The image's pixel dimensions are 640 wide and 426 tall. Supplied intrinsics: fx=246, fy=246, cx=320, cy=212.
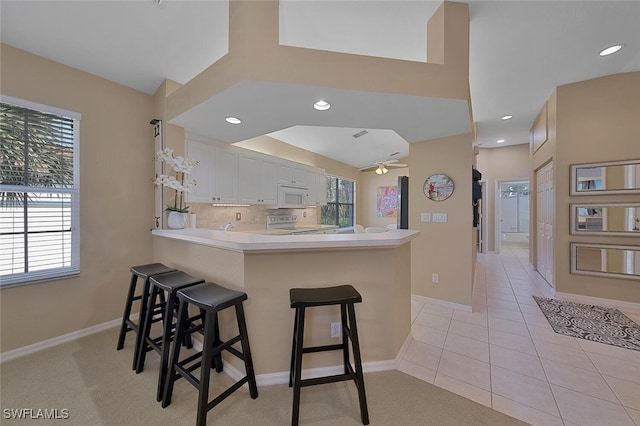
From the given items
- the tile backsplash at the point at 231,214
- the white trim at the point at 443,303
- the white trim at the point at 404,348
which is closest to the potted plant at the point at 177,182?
the tile backsplash at the point at 231,214

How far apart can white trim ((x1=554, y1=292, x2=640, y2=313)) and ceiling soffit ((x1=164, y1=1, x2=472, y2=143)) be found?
3024 mm

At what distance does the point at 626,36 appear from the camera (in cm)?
246

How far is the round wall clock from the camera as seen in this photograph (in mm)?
3211

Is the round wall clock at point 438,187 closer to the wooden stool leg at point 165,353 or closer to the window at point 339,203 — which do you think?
the wooden stool leg at point 165,353

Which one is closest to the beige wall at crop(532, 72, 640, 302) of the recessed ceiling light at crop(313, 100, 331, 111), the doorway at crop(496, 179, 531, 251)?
the recessed ceiling light at crop(313, 100, 331, 111)

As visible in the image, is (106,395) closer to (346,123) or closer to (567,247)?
(346,123)

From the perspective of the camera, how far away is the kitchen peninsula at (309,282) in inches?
69.9

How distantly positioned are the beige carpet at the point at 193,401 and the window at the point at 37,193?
2.75 ft

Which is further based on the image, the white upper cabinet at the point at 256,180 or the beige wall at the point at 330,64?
the white upper cabinet at the point at 256,180

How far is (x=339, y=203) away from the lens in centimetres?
716

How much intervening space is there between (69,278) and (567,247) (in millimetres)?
6106

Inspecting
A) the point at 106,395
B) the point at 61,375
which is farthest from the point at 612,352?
the point at 61,375

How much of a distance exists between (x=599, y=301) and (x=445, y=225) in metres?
2.32

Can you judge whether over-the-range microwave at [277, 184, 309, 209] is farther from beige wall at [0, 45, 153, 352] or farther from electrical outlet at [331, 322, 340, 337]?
electrical outlet at [331, 322, 340, 337]
